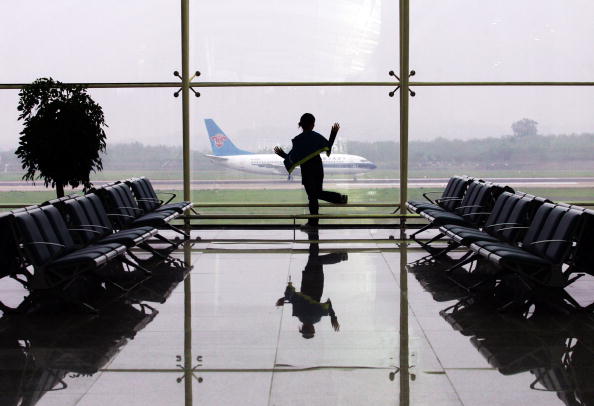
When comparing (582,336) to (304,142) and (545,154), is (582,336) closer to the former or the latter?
(304,142)

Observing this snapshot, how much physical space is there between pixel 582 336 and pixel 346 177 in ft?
22.5

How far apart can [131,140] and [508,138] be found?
19.5ft

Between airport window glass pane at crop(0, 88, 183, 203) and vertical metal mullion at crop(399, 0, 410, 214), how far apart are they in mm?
3352

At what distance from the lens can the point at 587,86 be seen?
36.1 ft

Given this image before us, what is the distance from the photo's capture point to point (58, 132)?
358 inches

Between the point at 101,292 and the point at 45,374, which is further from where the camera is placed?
the point at 101,292

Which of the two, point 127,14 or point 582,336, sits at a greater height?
point 127,14

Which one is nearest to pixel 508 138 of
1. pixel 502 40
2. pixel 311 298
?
pixel 502 40

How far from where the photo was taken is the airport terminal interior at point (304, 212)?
4246mm

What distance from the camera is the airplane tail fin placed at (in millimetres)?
11305

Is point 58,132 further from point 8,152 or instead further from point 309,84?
point 309,84

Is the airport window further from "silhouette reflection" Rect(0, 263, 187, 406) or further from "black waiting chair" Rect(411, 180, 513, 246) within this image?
"silhouette reflection" Rect(0, 263, 187, 406)

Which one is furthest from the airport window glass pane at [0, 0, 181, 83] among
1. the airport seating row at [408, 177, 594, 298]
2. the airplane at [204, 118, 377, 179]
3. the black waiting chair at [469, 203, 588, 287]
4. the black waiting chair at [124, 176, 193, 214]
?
the black waiting chair at [469, 203, 588, 287]

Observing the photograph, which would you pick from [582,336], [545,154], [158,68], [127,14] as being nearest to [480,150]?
[545,154]
